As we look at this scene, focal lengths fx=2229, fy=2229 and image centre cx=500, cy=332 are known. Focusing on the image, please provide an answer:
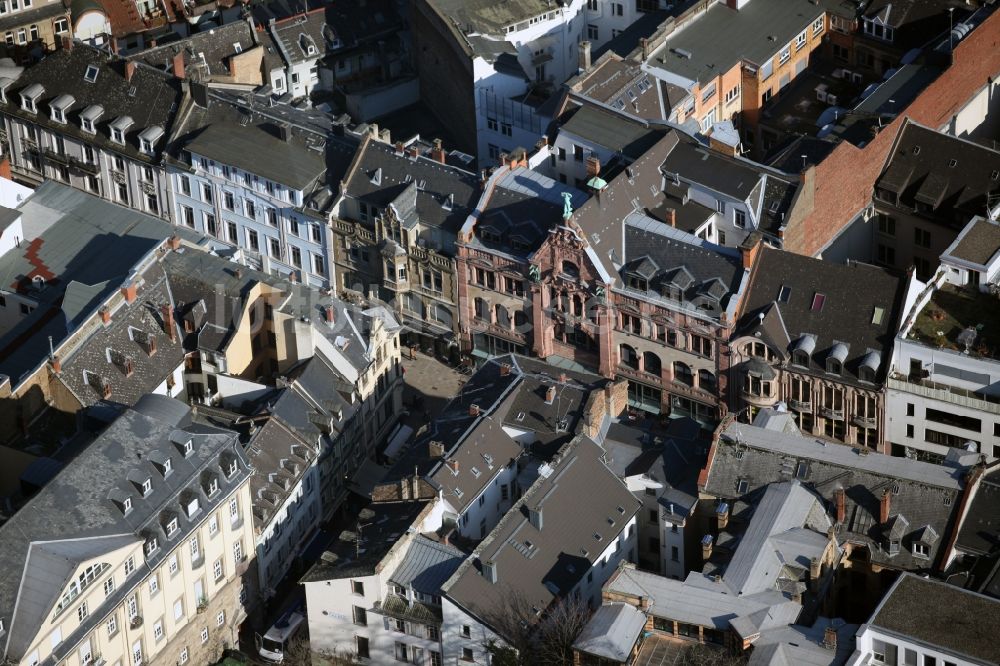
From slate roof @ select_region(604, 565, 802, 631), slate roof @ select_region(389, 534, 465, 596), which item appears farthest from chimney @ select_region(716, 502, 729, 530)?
slate roof @ select_region(389, 534, 465, 596)

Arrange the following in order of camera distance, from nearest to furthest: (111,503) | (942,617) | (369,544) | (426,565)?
(942,617), (111,503), (426,565), (369,544)

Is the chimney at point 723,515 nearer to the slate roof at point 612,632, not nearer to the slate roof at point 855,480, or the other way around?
the slate roof at point 855,480

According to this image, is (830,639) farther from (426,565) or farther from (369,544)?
(369,544)

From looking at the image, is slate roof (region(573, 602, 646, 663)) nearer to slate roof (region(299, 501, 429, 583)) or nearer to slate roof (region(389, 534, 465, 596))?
slate roof (region(389, 534, 465, 596))

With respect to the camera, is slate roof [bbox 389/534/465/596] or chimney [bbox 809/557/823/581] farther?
slate roof [bbox 389/534/465/596]

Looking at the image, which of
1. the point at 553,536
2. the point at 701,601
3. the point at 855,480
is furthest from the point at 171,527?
the point at 855,480

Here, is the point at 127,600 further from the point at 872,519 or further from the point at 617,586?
the point at 872,519
